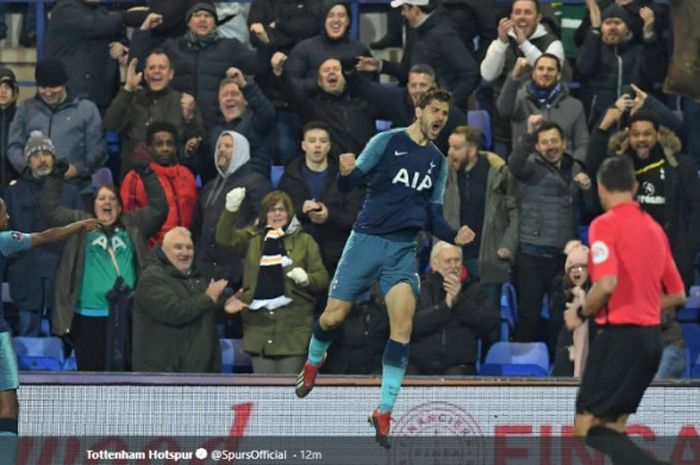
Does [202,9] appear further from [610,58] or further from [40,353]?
[610,58]

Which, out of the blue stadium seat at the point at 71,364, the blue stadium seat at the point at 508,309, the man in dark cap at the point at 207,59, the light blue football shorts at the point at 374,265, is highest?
the man in dark cap at the point at 207,59

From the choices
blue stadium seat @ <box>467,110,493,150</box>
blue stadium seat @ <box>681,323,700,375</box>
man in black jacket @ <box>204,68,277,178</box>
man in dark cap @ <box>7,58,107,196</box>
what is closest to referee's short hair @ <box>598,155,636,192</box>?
blue stadium seat @ <box>681,323,700,375</box>

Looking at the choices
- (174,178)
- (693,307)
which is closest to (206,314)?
(174,178)

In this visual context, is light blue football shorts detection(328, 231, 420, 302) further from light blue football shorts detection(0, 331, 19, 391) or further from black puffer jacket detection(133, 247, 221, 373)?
black puffer jacket detection(133, 247, 221, 373)

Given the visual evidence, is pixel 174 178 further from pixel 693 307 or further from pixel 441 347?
pixel 693 307

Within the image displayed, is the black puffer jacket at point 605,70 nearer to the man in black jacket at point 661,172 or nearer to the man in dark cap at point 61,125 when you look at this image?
the man in black jacket at point 661,172

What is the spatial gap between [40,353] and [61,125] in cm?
207

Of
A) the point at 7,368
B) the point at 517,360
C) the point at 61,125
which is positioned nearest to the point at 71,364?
the point at 61,125

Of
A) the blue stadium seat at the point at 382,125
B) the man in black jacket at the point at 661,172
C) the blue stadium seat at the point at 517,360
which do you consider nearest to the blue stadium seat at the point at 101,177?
the blue stadium seat at the point at 382,125

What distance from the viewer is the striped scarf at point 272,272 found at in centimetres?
1706

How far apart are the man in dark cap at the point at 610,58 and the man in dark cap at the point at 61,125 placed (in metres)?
4.36

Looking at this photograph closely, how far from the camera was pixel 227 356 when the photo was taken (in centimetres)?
1767

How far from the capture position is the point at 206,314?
17.1 meters

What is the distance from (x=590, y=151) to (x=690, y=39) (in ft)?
5.88
